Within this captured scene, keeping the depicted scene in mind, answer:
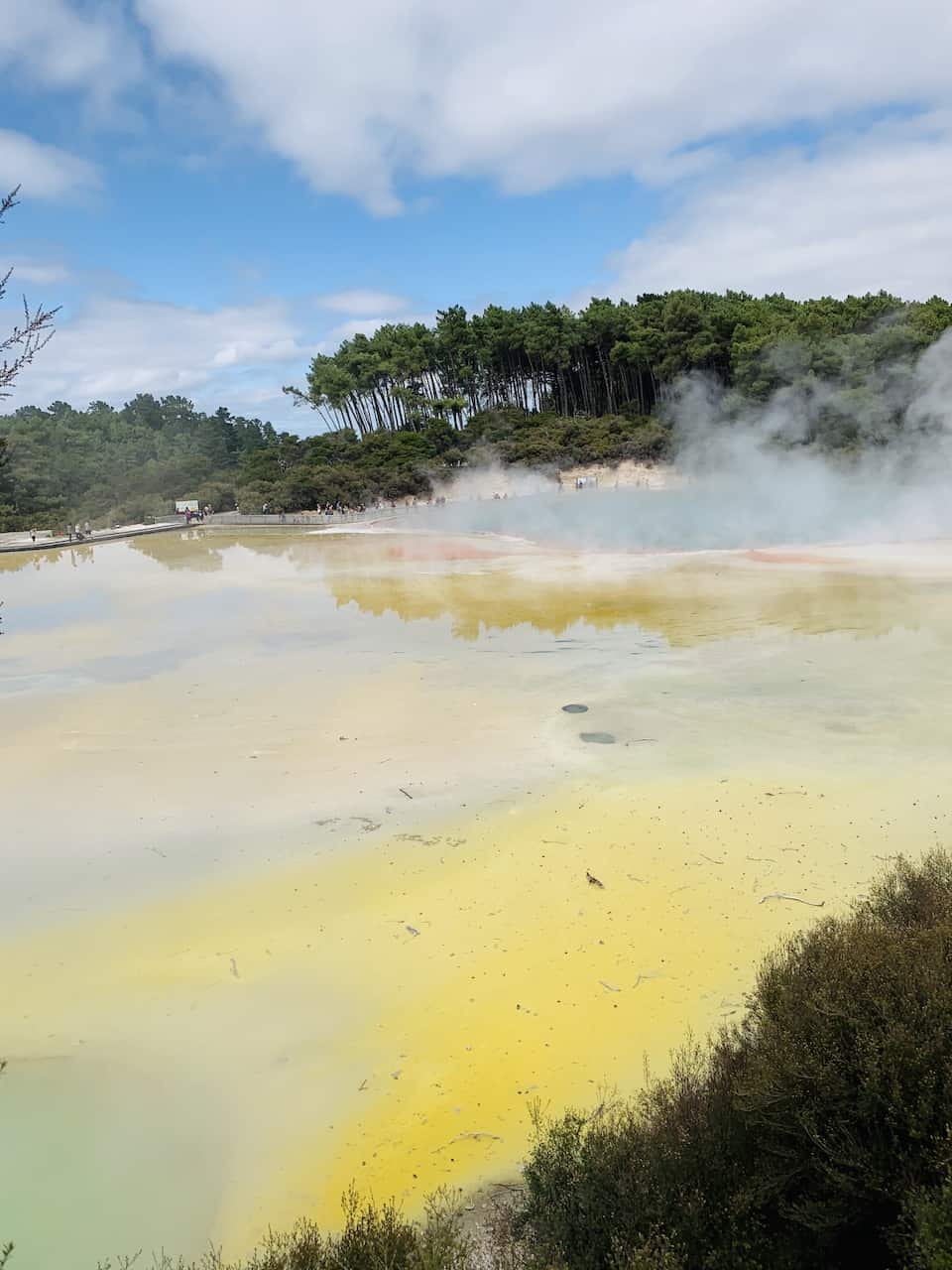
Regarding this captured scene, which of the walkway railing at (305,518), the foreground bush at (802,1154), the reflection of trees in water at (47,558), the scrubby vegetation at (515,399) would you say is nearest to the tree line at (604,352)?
the scrubby vegetation at (515,399)

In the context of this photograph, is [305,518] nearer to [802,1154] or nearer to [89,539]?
[89,539]

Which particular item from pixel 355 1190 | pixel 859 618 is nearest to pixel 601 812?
pixel 355 1190

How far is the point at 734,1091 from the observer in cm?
320

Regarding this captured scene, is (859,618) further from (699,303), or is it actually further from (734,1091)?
(699,303)

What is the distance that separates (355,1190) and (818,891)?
11.4 ft

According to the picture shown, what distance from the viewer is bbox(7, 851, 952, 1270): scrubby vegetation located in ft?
8.96

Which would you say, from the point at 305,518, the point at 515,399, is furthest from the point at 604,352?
the point at 305,518

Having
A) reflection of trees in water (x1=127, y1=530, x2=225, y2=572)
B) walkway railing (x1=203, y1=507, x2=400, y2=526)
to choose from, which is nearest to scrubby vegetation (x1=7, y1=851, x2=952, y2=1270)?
reflection of trees in water (x1=127, y1=530, x2=225, y2=572)

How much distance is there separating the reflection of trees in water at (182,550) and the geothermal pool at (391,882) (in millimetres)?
15882

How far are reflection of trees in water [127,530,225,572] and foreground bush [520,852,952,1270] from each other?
25699 mm

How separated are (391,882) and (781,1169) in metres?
3.67

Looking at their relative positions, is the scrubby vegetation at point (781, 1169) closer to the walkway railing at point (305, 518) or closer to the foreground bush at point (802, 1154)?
the foreground bush at point (802, 1154)

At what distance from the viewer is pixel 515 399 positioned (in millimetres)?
59344

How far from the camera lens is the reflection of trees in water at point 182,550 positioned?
95.7ft
